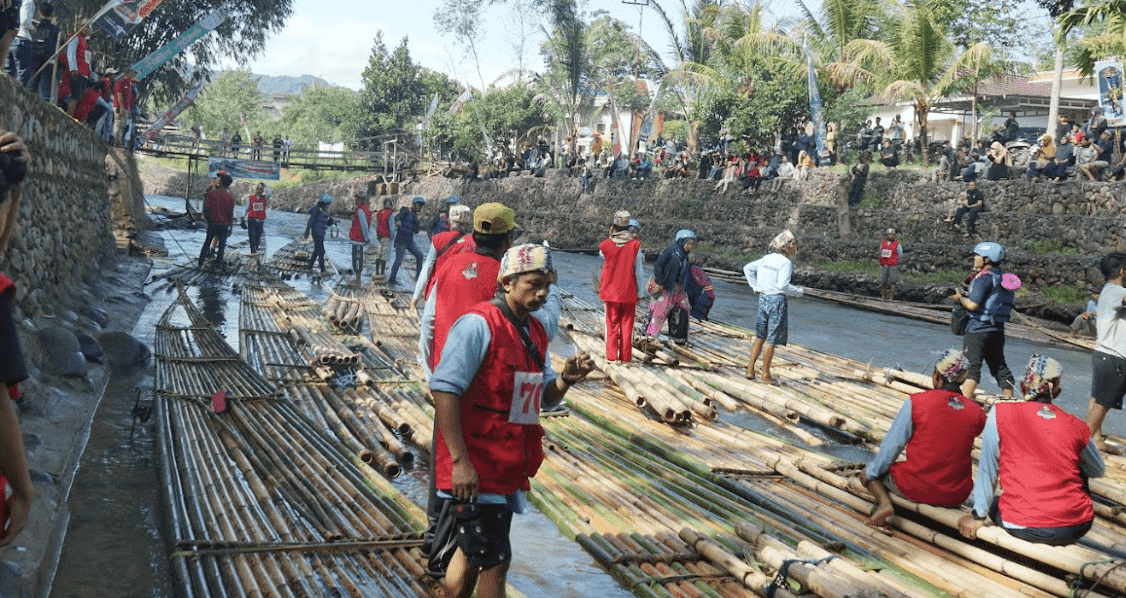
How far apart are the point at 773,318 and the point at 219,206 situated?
36.0 ft

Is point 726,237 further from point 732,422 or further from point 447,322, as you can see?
point 447,322

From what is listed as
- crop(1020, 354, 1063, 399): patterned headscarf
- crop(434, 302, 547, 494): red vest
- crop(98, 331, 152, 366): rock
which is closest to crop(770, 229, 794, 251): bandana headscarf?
crop(1020, 354, 1063, 399): patterned headscarf

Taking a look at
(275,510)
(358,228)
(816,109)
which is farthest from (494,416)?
(816,109)

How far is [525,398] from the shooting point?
3.35 metres

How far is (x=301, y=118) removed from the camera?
233 feet

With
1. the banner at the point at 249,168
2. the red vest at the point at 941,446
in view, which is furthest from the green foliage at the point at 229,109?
the red vest at the point at 941,446

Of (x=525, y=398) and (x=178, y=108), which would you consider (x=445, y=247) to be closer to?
(x=525, y=398)

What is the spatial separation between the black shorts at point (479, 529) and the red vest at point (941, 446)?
2664 mm

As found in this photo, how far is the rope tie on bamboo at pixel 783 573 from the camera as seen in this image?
4.26m

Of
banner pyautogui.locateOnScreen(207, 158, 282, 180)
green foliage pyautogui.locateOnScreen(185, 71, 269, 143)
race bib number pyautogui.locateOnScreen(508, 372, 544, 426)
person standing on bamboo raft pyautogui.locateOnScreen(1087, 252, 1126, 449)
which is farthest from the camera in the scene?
green foliage pyautogui.locateOnScreen(185, 71, 269, 143)

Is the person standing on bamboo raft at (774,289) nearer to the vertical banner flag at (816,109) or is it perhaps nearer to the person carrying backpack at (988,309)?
the person carrying backpack at (988,309)

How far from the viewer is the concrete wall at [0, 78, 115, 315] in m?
8.30

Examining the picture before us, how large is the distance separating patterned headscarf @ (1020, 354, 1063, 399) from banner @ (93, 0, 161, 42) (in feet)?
40.3

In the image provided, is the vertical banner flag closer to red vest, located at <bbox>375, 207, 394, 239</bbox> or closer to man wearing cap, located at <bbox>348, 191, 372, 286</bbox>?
red vest, located at <bbox>375, 207, 394, 239</bbox>
